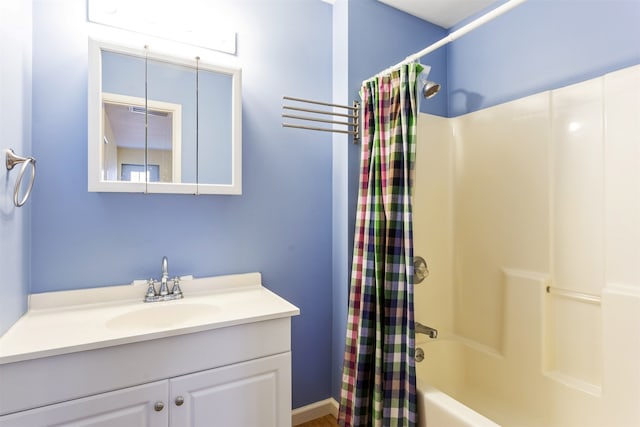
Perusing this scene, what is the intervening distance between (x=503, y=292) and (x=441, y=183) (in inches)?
29.1

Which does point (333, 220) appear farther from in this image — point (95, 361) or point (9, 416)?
point (9, 416)

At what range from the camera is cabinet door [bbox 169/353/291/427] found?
116 centimetres

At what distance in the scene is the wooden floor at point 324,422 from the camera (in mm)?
1839

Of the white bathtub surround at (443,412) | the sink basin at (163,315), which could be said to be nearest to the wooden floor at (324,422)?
the white bathtub surround at (443,412)

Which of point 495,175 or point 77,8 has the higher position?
point 77,8

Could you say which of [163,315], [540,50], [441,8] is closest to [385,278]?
[163,315]

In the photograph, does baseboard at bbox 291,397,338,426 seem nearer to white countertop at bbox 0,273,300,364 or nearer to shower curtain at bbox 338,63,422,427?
shower curtain at bbox 338,63,422,427

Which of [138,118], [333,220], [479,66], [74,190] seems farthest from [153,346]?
[479,66]

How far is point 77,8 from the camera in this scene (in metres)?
1.35

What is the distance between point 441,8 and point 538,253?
161 centimetres

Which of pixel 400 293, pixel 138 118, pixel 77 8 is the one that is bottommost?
pixel 400 293

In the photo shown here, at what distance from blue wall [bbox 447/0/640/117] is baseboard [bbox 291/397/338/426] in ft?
6.81

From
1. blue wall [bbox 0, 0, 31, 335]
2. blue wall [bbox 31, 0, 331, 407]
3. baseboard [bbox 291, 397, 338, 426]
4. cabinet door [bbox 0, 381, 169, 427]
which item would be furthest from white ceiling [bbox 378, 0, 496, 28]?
baseboard [bbox 291, 397, 338, 426]

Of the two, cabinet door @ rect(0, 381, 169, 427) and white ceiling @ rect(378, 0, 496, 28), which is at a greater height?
white ceiling @ rect(378, 0, 496, 28)
